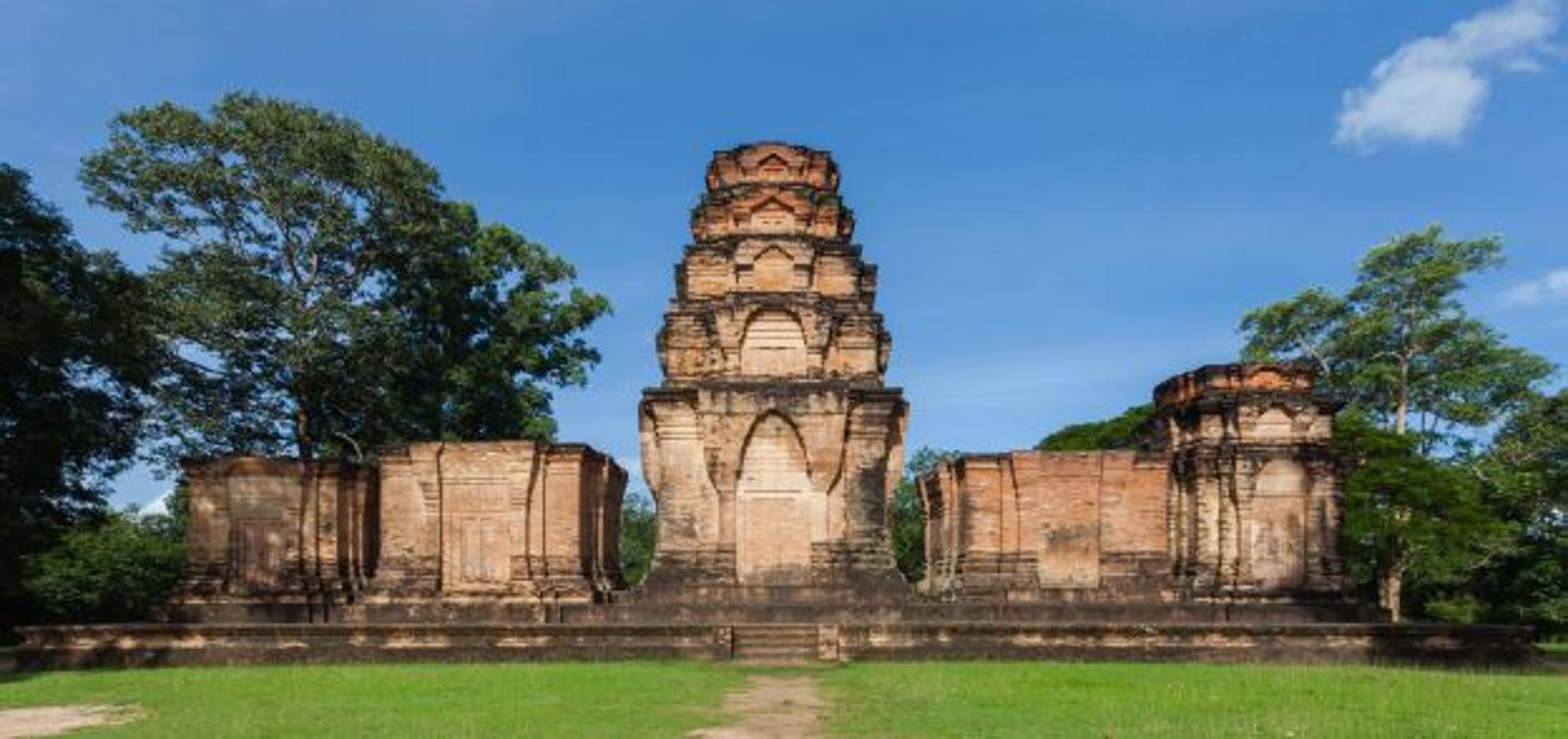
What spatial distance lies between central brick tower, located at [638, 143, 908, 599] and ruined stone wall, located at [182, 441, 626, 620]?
2158 millimetres

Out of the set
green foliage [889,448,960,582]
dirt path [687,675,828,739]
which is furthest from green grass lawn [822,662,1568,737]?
green foliage [889,448,960,582]

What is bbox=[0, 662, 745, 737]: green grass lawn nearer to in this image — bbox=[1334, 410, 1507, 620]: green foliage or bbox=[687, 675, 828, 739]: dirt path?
bbox=[687, 675, 828, 739]: dirt path

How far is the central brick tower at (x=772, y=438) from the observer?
2616 centimetres

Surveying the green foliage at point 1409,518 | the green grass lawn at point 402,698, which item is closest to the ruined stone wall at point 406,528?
the green grass lawn at point 402,698

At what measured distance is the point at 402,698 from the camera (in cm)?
1556

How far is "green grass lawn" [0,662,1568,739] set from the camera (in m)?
12.6

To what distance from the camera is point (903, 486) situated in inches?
2303

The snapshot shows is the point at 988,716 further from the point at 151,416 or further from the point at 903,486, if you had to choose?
the point at 903,486

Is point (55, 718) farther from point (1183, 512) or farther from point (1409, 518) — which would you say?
point (1409, 518)

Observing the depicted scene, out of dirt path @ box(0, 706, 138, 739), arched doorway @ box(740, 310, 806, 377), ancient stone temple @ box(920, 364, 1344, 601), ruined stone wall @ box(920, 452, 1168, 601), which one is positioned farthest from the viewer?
arched doorway @ box(740, 310, 806, 377)

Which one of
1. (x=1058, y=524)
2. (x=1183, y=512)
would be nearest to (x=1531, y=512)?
(x=1183, y=512)

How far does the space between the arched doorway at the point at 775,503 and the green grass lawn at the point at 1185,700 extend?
21.2ft

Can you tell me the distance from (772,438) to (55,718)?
48.7 feet

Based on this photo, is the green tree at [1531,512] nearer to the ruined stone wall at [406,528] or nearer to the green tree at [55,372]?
the ruined stone wall at [406,528]
